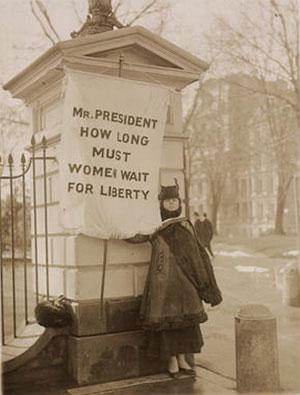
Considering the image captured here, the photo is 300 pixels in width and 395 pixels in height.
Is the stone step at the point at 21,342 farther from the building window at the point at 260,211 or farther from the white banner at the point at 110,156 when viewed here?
the building window at the point at 260,211

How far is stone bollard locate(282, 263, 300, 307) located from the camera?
8.81m

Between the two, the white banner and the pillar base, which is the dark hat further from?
the pillar base

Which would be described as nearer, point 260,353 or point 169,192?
point 260,353

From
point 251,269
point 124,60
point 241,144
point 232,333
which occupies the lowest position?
point 232,333

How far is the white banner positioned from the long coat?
206mm

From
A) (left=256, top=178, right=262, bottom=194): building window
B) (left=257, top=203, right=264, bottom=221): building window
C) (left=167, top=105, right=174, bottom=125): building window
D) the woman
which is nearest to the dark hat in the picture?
the woman

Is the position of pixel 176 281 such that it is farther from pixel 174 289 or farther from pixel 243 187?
pixel 243 187

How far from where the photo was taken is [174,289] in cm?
473

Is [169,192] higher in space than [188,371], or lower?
higher

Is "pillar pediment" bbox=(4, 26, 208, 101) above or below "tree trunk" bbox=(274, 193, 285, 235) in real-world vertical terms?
above

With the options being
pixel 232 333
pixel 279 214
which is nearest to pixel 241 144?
pixel 279 214

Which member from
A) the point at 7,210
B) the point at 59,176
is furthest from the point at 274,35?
the point at 59,176

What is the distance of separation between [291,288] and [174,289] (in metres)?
4.65

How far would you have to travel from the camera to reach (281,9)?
15.1 m
